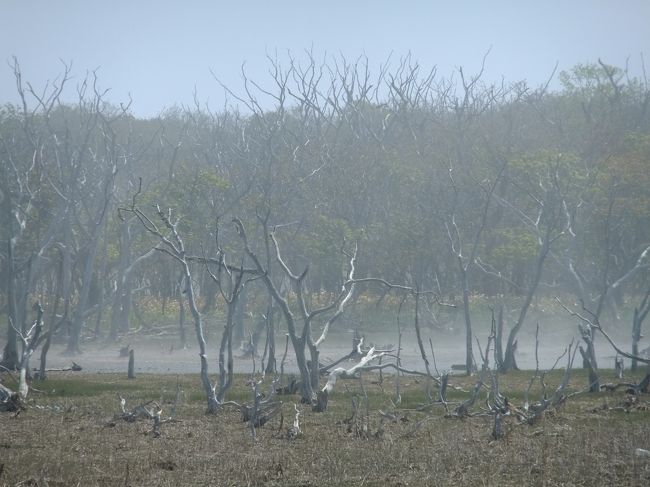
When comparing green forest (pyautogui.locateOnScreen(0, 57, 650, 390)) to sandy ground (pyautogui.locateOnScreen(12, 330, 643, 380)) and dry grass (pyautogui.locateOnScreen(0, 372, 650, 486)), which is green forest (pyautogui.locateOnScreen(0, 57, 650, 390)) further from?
dry grass (pyautogui.locateOnScreen(0, 372, 650, 486))

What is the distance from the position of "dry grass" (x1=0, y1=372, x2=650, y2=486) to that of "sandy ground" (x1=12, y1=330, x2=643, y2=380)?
15299 mm

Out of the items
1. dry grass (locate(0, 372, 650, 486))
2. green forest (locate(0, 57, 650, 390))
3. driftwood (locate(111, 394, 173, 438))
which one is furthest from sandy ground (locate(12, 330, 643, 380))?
driftwood (locate(111, 394, 173, 438))

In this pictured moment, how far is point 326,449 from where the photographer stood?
13.0 metres

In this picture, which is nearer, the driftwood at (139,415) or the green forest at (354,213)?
the driftwood at (139,415)

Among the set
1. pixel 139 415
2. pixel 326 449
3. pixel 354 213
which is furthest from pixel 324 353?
pixel 326 449

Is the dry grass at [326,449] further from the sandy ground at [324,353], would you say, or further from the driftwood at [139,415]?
the sandy ground at [324,353]

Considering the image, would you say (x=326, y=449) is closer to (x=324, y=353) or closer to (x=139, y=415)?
(x=139, y=415)

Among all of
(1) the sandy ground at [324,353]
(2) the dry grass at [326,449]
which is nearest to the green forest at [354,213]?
(1) the sandy ground at [324,353]

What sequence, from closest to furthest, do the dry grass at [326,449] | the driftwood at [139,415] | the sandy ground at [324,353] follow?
the dry grass at [326,449] < the driftwood at [139,415] < the sandy ground at [324,353]

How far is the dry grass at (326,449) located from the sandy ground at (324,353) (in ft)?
50.2

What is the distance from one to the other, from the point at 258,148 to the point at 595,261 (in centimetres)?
2120

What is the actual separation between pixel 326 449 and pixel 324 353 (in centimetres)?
2551

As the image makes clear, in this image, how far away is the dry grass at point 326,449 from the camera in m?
10.9

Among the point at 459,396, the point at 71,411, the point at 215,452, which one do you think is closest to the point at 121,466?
the point at 215,452
